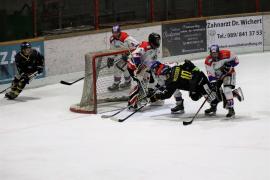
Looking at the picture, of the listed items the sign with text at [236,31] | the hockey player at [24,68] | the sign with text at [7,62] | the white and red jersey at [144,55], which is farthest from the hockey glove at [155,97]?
the sign with text at [236,31]

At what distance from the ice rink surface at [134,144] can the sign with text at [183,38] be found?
363 cm

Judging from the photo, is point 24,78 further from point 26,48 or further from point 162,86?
point 162,86

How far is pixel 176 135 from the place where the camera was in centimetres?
833

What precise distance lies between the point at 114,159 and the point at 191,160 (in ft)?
2.75

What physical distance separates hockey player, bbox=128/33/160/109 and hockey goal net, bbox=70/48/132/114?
536mm

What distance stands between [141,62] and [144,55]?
→ 0.37 feet

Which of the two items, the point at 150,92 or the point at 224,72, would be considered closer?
the point at 224,72

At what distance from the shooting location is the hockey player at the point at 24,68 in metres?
10.9

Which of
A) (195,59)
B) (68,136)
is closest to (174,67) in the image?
(68,136)

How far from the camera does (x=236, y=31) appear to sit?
15.1m

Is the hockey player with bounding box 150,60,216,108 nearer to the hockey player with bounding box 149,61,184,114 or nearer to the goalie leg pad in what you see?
the hockey player with bounding box 149,61,184,114

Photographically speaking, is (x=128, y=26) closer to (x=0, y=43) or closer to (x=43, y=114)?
(x=0, y=43)

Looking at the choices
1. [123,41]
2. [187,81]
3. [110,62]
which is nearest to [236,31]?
[123,41]

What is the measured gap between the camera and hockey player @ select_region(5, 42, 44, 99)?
1094 cm
